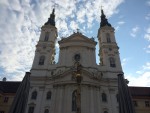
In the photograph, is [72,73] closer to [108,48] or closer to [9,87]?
[108,48]

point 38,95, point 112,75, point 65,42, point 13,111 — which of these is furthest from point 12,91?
point 112,75

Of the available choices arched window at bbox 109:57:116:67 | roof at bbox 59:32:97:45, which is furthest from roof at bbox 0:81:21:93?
arched window at bbox 109:57:116:67

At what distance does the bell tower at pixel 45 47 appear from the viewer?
3888cm

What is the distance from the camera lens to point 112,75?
121 ft

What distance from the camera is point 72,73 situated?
27.7 meters

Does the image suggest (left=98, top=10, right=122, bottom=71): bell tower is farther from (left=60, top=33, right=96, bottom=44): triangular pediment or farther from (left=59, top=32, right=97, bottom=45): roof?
(left=60, top=33, right=96, bottom=44): triangular pediment

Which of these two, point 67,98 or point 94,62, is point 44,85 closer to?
point 67,98

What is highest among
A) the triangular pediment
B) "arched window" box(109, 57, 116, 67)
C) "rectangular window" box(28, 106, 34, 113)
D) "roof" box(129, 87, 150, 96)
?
the triangular pediment

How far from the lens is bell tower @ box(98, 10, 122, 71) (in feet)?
128

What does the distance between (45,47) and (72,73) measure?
15.8 meters

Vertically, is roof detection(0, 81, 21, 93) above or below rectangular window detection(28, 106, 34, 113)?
above

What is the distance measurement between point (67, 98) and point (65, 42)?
1367 cm

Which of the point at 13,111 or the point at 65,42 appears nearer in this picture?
the point at 13,111

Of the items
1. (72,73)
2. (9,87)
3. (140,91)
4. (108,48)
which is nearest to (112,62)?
(108,48)
